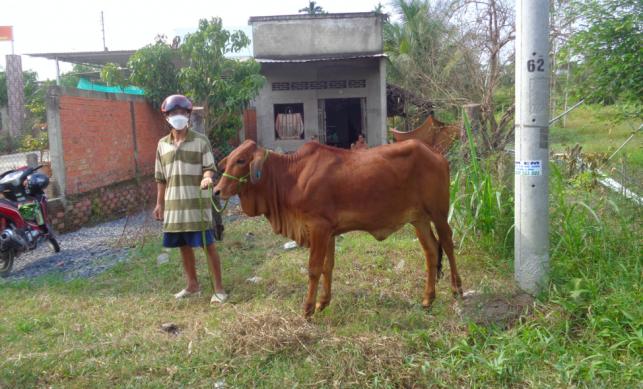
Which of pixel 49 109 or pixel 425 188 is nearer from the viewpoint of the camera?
pixel 425 188

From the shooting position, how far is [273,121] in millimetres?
15805

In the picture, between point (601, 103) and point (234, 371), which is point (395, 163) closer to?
point (234, 371)

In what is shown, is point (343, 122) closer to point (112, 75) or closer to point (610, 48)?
point (112, 75)

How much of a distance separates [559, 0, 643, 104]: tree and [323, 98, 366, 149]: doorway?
953cm

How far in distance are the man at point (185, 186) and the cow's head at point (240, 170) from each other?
1.83ft

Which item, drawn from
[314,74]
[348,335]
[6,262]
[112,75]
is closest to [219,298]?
[348,335]

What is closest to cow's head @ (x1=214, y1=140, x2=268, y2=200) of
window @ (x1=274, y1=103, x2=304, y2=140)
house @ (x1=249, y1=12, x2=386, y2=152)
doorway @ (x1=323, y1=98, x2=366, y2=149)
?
house @ (x1=249, y1=12, x2=386, y2=152)

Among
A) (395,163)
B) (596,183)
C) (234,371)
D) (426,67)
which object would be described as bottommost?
(234,371)

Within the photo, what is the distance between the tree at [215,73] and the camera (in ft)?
36.0

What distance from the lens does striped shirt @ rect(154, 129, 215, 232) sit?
4844mm

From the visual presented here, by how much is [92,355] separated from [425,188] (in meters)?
2.72

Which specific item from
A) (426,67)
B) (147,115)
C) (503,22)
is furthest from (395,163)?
(426,67)

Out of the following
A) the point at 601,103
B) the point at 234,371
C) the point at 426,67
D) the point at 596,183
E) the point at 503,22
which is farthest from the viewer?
the point at 426,67

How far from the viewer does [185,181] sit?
485 cm
